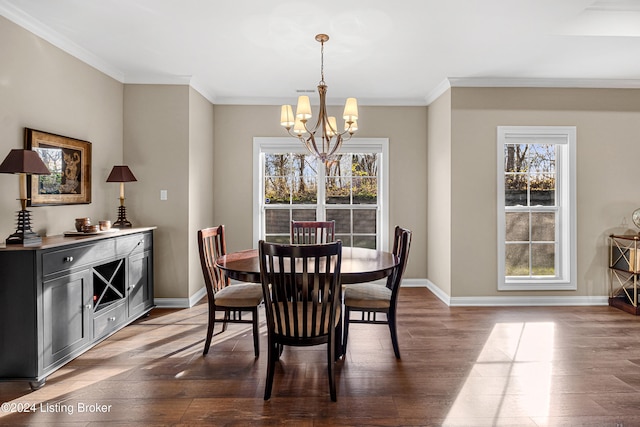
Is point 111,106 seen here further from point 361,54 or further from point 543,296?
point 543,296

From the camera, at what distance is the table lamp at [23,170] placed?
2.44 m

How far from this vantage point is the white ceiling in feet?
8.91

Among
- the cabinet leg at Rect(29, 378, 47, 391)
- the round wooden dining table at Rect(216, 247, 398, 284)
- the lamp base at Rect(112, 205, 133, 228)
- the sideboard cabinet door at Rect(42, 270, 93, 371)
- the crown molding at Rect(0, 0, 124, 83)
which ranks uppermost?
the crown molding at Rect(0, 0, 124, 83)

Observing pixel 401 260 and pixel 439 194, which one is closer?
pixel 401 260

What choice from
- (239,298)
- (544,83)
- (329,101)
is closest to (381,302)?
(239,298)

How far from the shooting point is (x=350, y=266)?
8.86ft

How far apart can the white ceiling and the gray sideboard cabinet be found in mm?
1730

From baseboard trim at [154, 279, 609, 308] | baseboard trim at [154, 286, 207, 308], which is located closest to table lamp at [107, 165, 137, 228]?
baseboard trim at [154, 286, 207, 308]

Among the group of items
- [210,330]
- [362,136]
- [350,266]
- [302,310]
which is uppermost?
[362,136]

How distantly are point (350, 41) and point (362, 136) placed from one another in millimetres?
1935

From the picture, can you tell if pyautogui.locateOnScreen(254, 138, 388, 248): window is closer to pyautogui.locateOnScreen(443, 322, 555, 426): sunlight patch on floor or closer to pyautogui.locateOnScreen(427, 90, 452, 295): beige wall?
pyautogui.locateOnScreen(427, 90, 452, 295): beige wall

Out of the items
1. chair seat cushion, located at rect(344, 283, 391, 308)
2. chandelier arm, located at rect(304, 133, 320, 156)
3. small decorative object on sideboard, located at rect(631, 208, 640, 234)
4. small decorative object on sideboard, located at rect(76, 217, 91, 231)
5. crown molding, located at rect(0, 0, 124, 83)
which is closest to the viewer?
crown molding, located at rect(0, 0, 124, 83)

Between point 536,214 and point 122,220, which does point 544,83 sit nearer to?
point 536,214

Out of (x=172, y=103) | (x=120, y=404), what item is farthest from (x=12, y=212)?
(x=172, y=103)
